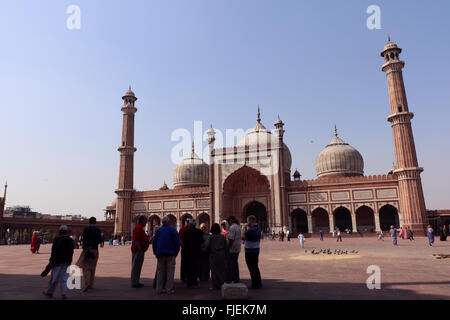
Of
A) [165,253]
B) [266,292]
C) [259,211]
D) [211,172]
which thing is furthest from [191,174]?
[266,292]

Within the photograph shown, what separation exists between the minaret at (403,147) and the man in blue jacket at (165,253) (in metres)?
28.2

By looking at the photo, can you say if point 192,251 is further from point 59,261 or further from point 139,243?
point 59,261

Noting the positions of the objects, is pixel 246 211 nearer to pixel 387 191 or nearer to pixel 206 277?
pixel 387 191

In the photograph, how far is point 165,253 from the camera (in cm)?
541

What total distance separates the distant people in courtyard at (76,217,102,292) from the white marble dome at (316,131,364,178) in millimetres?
36938

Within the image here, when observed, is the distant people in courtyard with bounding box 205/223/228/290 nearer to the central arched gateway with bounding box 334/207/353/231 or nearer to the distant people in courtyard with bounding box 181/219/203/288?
the distant people in courtyard with bounding box 181/219/203/288

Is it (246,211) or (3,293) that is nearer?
(3,293)

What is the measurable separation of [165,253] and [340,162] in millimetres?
37297

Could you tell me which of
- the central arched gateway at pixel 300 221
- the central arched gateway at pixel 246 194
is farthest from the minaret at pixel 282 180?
the central arched gateway at pixel 300 221

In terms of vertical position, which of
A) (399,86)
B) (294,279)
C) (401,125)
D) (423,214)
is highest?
(399,86)

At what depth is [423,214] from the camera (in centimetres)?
2780

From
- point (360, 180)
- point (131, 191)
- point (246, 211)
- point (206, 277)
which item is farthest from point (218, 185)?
point (206, 277)

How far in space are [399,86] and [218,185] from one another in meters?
21.1
